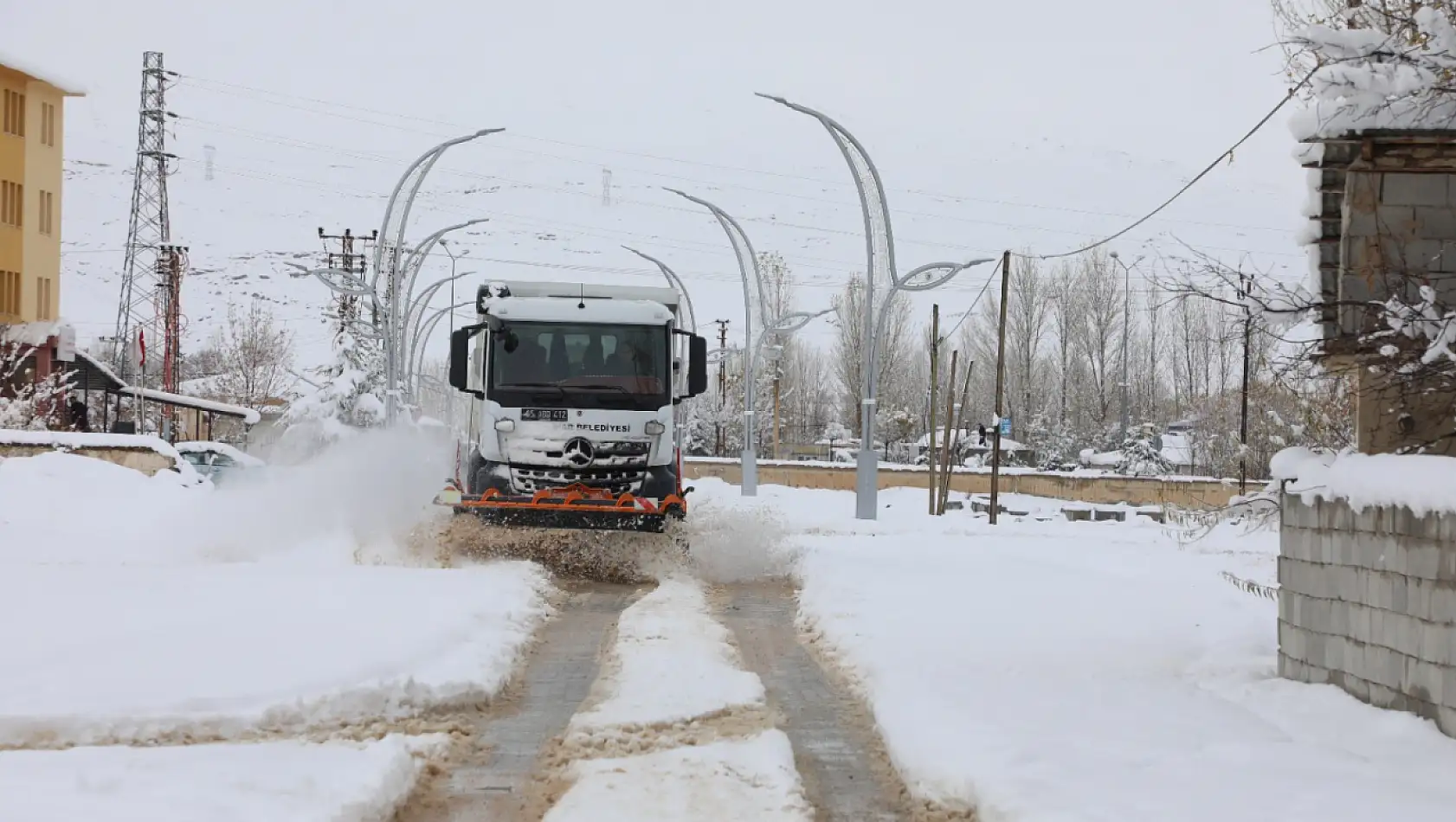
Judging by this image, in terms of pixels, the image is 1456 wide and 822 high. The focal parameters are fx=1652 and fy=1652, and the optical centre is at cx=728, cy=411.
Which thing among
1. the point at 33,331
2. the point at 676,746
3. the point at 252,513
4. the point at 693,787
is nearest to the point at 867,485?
the point at 252,513

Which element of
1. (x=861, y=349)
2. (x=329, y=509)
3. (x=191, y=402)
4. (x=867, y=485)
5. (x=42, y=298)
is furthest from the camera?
(x=861, y=349)

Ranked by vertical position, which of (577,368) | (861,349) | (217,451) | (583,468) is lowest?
(217,451)

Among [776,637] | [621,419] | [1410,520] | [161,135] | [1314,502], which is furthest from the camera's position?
[161,135]

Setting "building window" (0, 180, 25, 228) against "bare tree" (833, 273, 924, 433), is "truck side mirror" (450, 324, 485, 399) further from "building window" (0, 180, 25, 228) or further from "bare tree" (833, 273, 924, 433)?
"bare tree" (833, 273, 924, 433)

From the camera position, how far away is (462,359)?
778 inches

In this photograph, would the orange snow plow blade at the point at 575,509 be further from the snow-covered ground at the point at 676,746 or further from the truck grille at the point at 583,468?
the snow-covered ground at the point at 676,746

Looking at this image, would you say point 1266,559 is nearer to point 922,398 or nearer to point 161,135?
point 161,135

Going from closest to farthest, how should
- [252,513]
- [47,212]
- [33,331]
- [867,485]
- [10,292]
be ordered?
[252,513]
[867,485]
[33,331]
[10,292]
[47,212]

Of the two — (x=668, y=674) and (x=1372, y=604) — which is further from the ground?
(x=1372, y=604)

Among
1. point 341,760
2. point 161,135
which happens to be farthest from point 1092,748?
point 161,135

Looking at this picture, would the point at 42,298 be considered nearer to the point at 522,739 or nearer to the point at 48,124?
the point at 48,124

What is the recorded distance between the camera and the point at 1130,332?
10175 cm

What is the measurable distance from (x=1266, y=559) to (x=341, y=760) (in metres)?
20.5

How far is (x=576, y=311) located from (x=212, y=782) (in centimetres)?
1314
